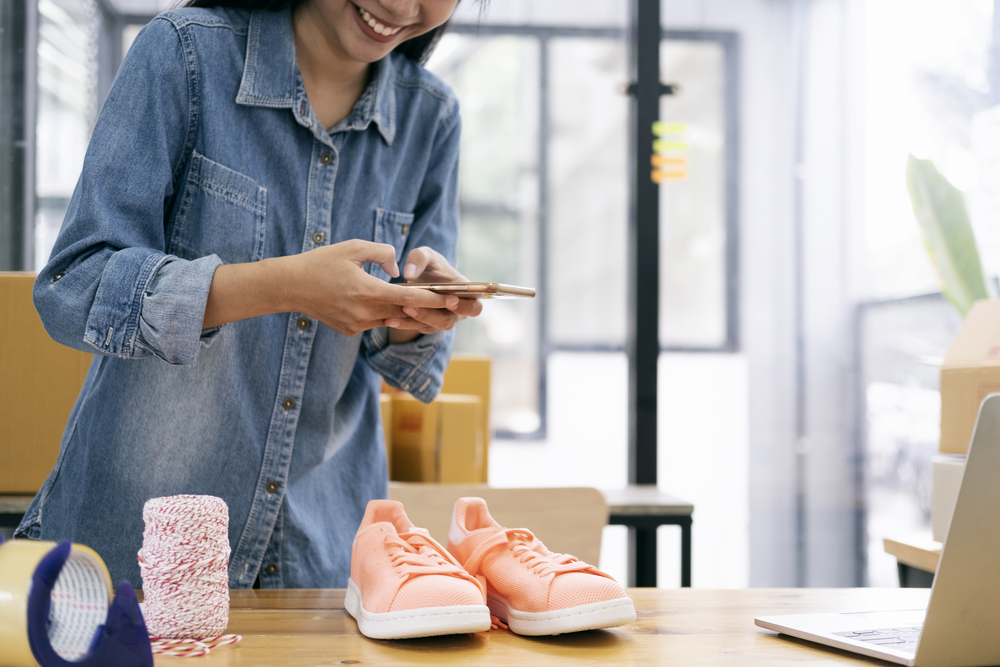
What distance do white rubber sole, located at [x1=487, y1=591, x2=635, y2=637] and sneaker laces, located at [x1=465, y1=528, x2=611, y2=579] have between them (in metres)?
0.03

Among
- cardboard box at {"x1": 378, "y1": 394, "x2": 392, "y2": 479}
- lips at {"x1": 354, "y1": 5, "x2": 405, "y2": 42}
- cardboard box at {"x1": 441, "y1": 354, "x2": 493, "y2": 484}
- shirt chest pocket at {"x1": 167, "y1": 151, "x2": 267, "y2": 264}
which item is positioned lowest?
cardboard box at {"x1": 378, "y1": 394, "x2": 392, "y2": 479}

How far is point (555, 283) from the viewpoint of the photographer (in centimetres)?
247

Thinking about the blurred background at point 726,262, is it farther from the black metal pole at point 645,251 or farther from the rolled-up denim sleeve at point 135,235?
the rolled-up denim sleeve at point 135,235

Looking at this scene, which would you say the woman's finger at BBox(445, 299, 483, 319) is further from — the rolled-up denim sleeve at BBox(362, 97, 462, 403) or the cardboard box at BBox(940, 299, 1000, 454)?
the cardboard box at BBox(940, 299, 1000, 454)

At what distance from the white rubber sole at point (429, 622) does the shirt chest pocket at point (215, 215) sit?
0.55 m

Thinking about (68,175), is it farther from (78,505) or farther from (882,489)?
(882,489)

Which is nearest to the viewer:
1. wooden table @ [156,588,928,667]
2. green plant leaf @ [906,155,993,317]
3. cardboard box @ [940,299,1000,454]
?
wooden table @ [156,588,928,667]

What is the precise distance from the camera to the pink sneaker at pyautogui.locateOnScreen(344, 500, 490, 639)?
2.06ft

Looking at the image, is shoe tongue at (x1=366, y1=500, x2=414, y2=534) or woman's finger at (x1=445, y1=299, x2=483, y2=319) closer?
shoe tongue at (x1=366, y1=500, x2=414, y2=534)

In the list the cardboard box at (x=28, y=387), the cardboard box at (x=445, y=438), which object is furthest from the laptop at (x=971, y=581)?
the cardboard box at (x=28, y=387)

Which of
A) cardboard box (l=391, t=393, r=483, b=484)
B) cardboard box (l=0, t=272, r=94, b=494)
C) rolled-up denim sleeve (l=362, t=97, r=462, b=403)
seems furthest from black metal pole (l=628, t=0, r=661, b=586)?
cardboard box (l=0, t=272, r=94, b=494)

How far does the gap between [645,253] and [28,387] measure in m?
1.66

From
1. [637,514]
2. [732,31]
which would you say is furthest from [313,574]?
[732,31]

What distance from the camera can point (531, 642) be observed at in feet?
2.17
